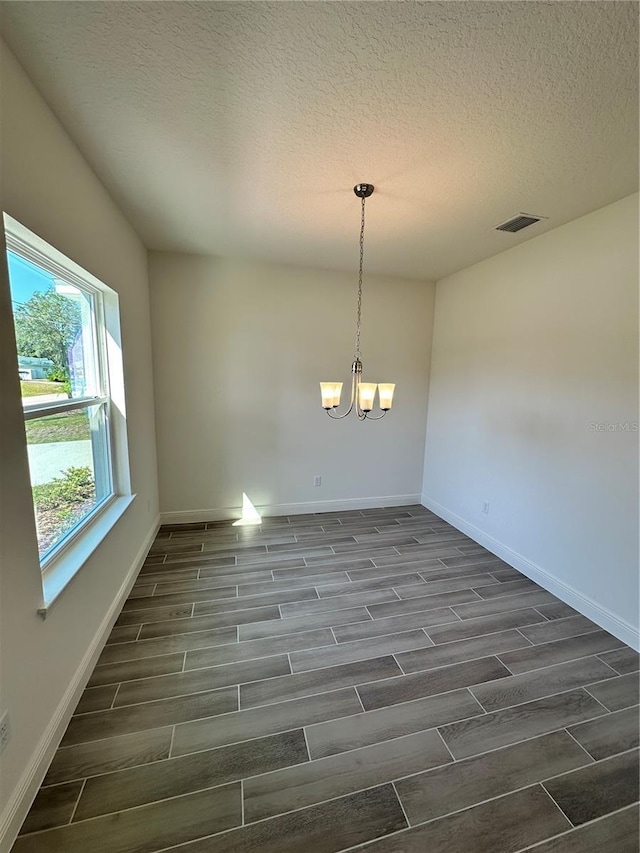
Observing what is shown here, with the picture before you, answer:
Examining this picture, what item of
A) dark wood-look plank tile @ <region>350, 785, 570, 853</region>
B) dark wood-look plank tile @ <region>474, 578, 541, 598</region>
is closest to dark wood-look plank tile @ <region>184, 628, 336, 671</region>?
dark wood-look plank tile @ <region>350, 785, 570, 853</region>

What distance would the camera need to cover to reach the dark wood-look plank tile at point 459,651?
1934mm

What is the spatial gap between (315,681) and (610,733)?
1.39 metres

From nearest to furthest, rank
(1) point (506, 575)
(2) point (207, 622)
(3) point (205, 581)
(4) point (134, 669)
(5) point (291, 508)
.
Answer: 1. (4) point (134, 669)
2. (2) point (207, 622)
3. (3) point (205, 581)
4. (1) point (506, 575)
5. (5) point (291, 508)

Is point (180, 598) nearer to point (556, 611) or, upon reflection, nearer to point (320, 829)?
point (320, 829)

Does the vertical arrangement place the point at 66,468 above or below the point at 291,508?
above

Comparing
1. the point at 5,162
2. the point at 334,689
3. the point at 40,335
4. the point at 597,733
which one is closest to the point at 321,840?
the point at 334,689

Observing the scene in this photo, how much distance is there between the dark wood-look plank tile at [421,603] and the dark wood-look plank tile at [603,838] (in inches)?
46.6

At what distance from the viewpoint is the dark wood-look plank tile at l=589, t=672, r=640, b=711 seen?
1.72 m

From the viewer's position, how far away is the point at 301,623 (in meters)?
2.23

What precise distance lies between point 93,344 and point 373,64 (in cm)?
213

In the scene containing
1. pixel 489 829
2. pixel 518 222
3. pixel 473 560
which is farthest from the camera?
pixel 473 560

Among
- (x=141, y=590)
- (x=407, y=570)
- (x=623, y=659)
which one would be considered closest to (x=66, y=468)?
(x=141, y=590)

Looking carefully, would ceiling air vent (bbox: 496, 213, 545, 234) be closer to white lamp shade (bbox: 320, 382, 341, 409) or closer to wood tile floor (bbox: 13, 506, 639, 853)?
white lamp shade (bbox: 320, 382, 341, 409)

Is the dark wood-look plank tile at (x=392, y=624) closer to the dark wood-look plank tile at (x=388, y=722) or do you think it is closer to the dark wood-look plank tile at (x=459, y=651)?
the dark wood-look plank tile at (x=459, y=651)
